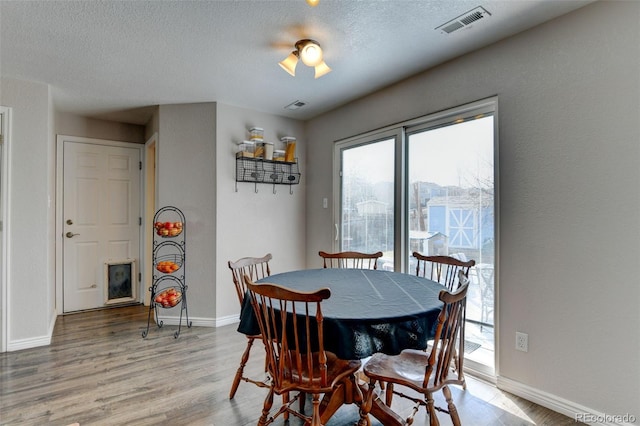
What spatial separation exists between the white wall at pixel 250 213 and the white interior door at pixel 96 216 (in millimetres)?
1580

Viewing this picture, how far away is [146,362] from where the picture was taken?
8.58 ft

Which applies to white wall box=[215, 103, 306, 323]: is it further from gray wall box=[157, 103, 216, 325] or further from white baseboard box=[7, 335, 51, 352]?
white baseboard box=[7, 335, 51, 352]

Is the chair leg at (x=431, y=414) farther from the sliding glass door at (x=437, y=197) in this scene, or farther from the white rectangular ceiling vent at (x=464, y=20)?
the white rectangular ceiling vent at (x=464, y=20)

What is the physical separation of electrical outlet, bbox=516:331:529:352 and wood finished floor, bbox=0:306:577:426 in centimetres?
32

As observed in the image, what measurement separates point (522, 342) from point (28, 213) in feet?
13.4

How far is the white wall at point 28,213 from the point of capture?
2.83 meters

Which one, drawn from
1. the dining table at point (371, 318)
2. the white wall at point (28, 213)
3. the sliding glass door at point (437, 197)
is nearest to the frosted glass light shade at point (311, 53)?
the sliding glass door at point (437, 197)

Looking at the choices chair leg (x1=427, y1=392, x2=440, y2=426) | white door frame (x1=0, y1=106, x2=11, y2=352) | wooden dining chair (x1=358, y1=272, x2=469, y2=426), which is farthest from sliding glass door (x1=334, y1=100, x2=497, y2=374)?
white door frame (x1=0, y1=106, x2=11, y2=352)

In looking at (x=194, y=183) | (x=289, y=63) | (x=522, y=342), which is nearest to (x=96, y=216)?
(x=194, y=183)

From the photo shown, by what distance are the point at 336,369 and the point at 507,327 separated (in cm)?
133

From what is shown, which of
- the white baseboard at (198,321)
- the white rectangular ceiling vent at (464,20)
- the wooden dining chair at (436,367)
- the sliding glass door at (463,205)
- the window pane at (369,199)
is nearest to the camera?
the wooden dining chair at (436,367)

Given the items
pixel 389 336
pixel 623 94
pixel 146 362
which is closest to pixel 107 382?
pixel 146 362

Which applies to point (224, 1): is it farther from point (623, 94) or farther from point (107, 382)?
point (107, 382)

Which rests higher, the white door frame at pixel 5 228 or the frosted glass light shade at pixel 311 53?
the frosted glass light shade at pixel 311 53
